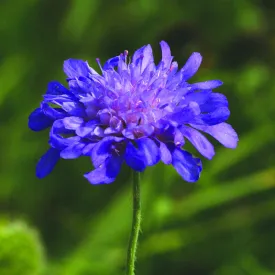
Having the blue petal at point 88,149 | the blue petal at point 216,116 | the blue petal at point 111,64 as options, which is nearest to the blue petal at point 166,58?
the blue petal at point 111,64

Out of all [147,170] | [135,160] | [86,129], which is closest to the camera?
[135,160]

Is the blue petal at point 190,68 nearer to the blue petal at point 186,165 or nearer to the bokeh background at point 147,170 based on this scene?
the blue petal at point 186,165

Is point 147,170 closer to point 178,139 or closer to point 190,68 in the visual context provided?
point 190,68

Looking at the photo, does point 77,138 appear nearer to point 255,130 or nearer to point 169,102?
point 169,102

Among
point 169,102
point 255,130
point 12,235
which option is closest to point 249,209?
point 255,130

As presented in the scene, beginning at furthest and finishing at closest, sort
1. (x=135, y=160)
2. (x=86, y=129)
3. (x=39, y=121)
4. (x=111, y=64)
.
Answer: (x=111, y=64) → (x=39, y=121) → (x=86, y=129) → (x=135, y=160)

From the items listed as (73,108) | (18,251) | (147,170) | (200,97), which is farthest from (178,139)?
(147,170)
